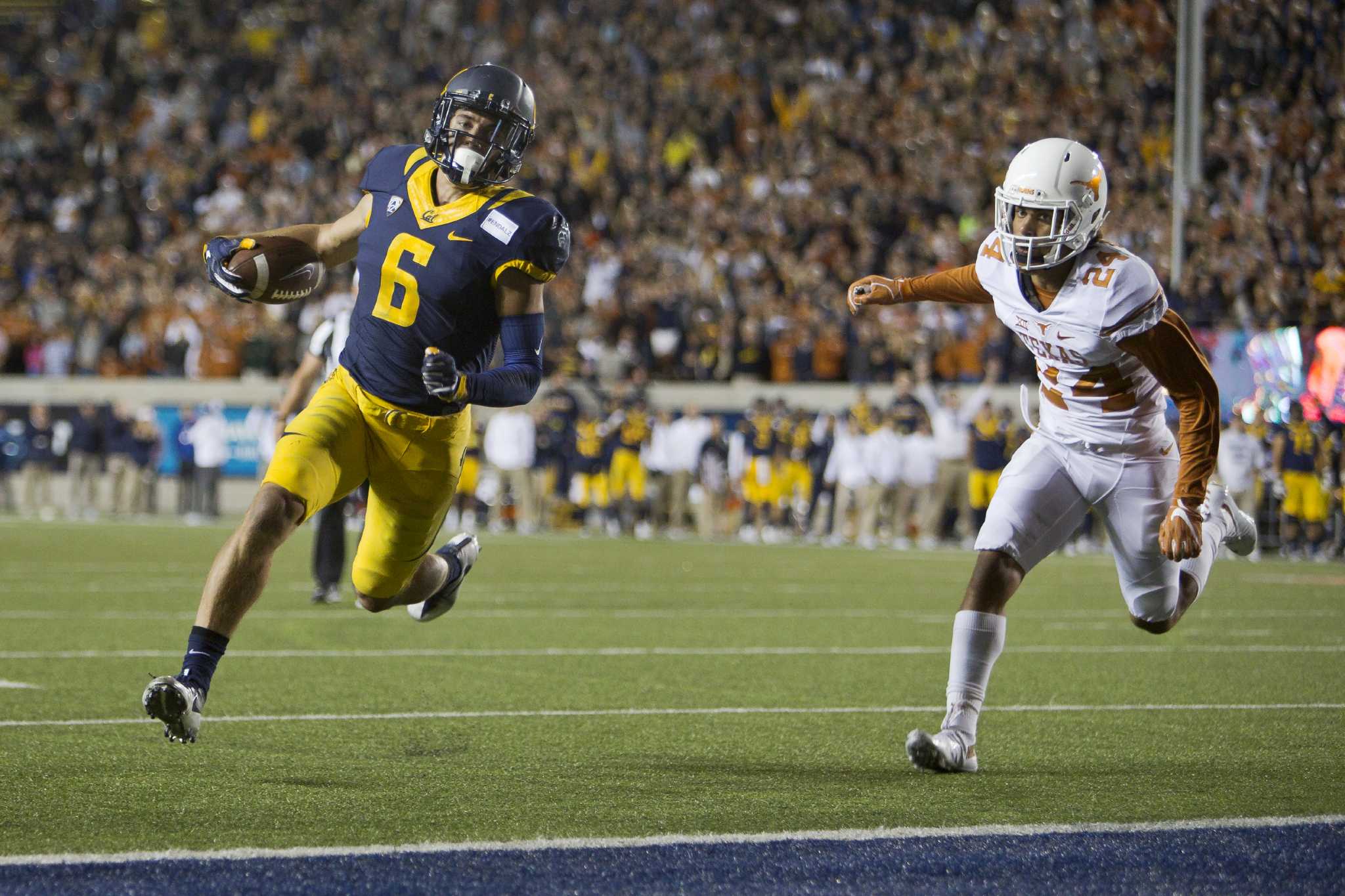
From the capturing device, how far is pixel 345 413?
493 centimetres

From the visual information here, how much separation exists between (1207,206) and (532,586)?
9964mm

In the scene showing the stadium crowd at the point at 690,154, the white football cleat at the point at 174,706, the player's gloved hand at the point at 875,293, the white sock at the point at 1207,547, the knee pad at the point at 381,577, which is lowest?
the white football cleat at the point at 174,706

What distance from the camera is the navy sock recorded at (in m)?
4.37

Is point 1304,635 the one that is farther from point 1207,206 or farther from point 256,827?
point 1207,206

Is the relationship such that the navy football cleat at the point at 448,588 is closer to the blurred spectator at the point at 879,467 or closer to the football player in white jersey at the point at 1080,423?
the football player in white jersey at the point at 1080,423

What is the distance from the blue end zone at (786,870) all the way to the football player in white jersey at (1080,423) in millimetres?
1030

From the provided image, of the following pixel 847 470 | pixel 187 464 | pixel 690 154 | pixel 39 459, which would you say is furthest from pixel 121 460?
pixel 847 470

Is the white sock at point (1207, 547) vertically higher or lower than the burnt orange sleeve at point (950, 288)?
lower

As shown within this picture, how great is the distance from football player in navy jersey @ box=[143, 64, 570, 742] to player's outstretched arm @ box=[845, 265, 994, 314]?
1035mm

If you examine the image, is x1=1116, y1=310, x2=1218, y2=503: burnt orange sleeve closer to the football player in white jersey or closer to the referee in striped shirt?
the football player in white jersey

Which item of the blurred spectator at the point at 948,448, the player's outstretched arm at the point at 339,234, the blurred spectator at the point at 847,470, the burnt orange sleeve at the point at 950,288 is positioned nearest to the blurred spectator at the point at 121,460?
the blurred spectator at the point at 847,470

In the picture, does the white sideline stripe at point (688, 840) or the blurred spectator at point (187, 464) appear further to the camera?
the blurred spectator at point (187, 464)

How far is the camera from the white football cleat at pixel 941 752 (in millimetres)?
4699

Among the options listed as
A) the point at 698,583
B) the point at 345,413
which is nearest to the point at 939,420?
the point at 698,583
